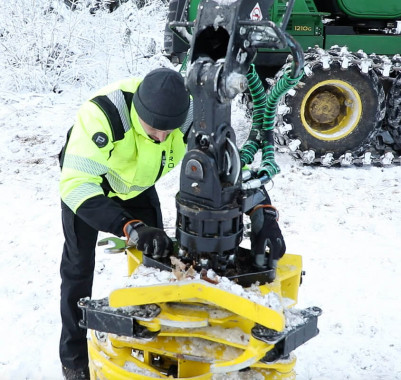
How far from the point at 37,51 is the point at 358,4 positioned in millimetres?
5744

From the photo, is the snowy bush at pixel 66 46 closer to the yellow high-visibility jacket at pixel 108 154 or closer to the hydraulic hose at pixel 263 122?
the yellow high-visibility jacket at pixel 108 154

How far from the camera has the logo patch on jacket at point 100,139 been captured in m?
2.49

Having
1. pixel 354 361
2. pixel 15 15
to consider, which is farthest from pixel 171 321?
pixel 15 15

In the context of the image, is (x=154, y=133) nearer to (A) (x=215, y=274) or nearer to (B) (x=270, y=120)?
(B) (x=270, y=120)

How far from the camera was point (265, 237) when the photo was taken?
7.35 feet

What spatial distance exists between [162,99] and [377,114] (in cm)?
463

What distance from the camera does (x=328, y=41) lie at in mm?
6559

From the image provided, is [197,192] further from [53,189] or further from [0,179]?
[0,179]

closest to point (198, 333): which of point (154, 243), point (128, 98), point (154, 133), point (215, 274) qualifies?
point (215, 274)

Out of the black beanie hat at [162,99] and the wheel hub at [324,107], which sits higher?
the black beanie hat at [162,99]

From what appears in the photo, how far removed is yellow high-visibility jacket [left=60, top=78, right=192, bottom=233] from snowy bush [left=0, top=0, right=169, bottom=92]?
24.2 ft

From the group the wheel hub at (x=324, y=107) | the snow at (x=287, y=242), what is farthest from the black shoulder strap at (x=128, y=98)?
the wheel hub at (x=324, y=107)

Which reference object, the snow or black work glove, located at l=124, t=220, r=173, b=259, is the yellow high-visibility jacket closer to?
black work glove, located at l=124, t=220, r=173, b=259

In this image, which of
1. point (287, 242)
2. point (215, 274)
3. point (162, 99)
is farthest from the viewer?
point (287, 242)
